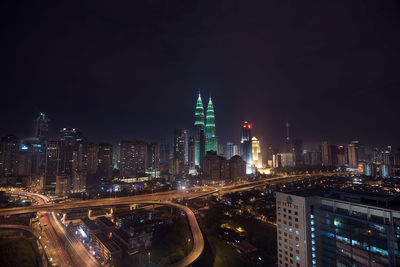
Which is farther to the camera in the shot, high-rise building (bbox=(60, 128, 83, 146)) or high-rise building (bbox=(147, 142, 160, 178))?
high-rise building (bbox=(60, 128, 83, 146))

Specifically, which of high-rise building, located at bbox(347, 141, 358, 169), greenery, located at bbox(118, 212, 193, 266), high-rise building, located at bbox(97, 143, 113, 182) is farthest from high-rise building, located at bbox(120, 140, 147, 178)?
high-rise building, located at bbox(347, 141, 358, 169)

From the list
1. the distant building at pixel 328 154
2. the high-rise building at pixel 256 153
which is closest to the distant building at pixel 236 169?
the high-rise building at pixel 256 153

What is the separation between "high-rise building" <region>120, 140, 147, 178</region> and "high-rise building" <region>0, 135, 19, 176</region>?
16934mm

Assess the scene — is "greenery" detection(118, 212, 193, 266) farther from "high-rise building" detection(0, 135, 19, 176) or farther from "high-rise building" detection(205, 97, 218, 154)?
"high-rise building" detection(205, 97, 218, 154)

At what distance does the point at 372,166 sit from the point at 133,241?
44547mm

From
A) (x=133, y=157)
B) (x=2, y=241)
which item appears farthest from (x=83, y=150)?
(x=2, y=241)

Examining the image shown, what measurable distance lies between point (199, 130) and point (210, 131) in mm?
3072

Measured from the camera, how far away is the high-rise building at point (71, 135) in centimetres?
4981

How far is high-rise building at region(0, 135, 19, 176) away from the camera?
1298 inches

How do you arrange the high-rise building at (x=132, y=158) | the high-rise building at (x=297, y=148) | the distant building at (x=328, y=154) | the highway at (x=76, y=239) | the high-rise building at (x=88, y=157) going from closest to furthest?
the highway at (x=76, y=239)
the high-rise building at (x=88, y=157)
the high-rise building at (x=132, y=158)
the distant building at (x=328, y=154)
the high-rise building at (x=297, y=148)

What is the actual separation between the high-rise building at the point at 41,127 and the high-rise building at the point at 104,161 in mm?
26378

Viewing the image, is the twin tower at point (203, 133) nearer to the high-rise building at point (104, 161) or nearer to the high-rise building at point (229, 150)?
the high-rise building at point (229, 150)

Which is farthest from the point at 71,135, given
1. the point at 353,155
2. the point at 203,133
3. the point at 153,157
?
the point at 353,155

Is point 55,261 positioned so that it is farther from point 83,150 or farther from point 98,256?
point 83,150
